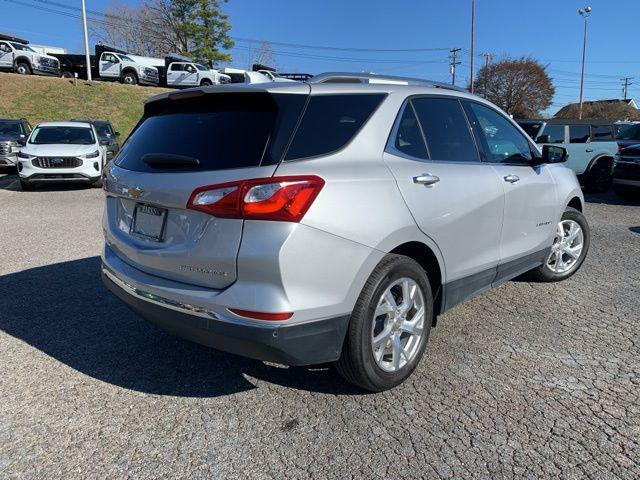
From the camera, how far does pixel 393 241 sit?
8.93 feet

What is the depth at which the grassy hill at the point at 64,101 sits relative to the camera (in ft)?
89.1

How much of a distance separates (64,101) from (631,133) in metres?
28.2

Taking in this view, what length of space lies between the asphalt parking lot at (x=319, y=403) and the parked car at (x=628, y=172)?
24.5ft

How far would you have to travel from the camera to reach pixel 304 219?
2326 mm

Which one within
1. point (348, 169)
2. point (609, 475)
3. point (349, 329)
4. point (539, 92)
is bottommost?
point (609, 475)

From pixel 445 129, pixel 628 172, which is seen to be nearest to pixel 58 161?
pixel 445 129

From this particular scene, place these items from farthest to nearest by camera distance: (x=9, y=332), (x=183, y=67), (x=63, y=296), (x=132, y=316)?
(x=183, y=67), (x=63, y=296), (x=132, y=316), (x=9, y=332)

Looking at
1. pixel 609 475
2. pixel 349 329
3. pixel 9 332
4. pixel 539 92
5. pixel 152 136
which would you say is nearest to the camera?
pixel 609 475

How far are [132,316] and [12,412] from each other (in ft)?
4.55

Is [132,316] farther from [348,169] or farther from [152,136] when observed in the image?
[348,169]

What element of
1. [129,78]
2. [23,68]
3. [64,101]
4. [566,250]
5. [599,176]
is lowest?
[566,250]

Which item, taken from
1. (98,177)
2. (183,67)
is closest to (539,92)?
(183,67)

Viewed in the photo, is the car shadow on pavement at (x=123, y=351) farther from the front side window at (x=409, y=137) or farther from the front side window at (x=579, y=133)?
the front side window at (x=579, y=133)

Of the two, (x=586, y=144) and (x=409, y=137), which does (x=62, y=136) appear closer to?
(x=409, y=137)
